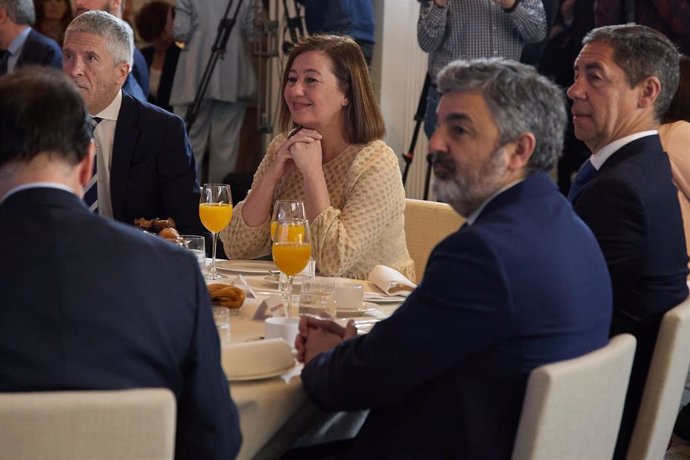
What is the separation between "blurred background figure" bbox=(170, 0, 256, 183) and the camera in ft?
22.0

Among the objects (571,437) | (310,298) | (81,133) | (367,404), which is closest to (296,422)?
(367,404)

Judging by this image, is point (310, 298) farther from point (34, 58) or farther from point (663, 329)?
point (34, 58)

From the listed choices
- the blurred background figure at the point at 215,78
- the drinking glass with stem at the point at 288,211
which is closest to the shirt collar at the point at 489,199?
the drinking glass with stem at the point at 288,211

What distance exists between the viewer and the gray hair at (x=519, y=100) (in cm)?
173

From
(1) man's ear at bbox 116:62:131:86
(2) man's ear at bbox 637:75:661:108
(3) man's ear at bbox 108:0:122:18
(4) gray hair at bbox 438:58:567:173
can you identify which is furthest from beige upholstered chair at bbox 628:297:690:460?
(3) man's ear at bbox 108:0:122:18

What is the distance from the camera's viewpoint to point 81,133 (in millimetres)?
1457

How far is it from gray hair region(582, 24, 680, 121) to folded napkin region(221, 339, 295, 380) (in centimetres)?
127

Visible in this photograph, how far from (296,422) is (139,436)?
0.50 meters

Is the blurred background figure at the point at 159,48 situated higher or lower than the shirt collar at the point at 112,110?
lower

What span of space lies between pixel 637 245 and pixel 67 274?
4.21 feet

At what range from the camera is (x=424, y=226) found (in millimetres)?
3348

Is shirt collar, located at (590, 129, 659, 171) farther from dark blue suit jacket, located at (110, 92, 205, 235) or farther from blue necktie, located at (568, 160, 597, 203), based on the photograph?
dark blue suit jacket, located at (110, 92, 205, 235)

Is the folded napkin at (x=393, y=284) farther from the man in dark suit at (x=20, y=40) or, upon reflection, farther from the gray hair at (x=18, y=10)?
the gray hair at (x=18, y=10)

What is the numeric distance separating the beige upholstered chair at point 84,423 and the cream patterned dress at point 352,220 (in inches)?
55.3
